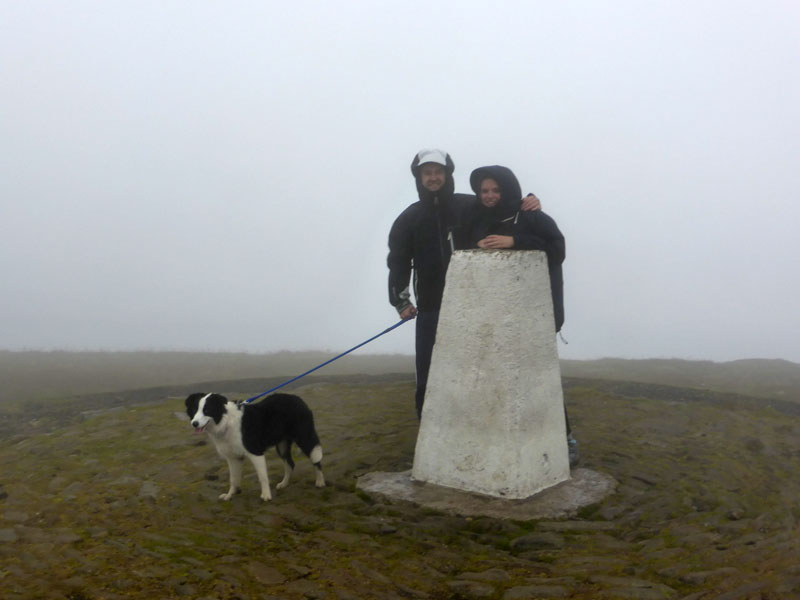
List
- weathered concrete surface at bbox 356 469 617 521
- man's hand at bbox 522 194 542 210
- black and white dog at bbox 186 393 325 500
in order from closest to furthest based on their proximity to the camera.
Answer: weathered concrete surface at bbox 356 469 617 521
black and white dog at bbox 186 393 325 500
man's hand at bbox 522 194 542 210

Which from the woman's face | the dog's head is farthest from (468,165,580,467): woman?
the dog's head

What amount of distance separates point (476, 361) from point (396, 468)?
155 centimetres

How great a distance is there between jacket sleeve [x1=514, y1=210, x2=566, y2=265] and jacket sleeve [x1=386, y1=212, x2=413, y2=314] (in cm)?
139

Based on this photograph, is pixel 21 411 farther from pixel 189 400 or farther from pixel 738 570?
pixel 738 570

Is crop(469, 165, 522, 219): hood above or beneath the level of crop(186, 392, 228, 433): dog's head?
above

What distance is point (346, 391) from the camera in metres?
11.7

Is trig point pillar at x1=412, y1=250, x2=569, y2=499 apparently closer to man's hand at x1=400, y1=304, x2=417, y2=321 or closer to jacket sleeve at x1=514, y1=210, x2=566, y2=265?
jacket sleeve at x1=514, y1=210, x2=566, y2=265

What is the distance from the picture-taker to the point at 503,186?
6305mm

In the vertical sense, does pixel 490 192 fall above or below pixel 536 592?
above

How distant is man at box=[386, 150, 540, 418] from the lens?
7184 millimetres

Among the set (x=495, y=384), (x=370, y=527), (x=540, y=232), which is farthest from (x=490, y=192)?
(x=370, y=527)

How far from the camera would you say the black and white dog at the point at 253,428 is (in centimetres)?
574

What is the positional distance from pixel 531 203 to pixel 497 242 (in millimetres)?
596

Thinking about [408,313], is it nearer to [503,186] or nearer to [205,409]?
[503,186]
